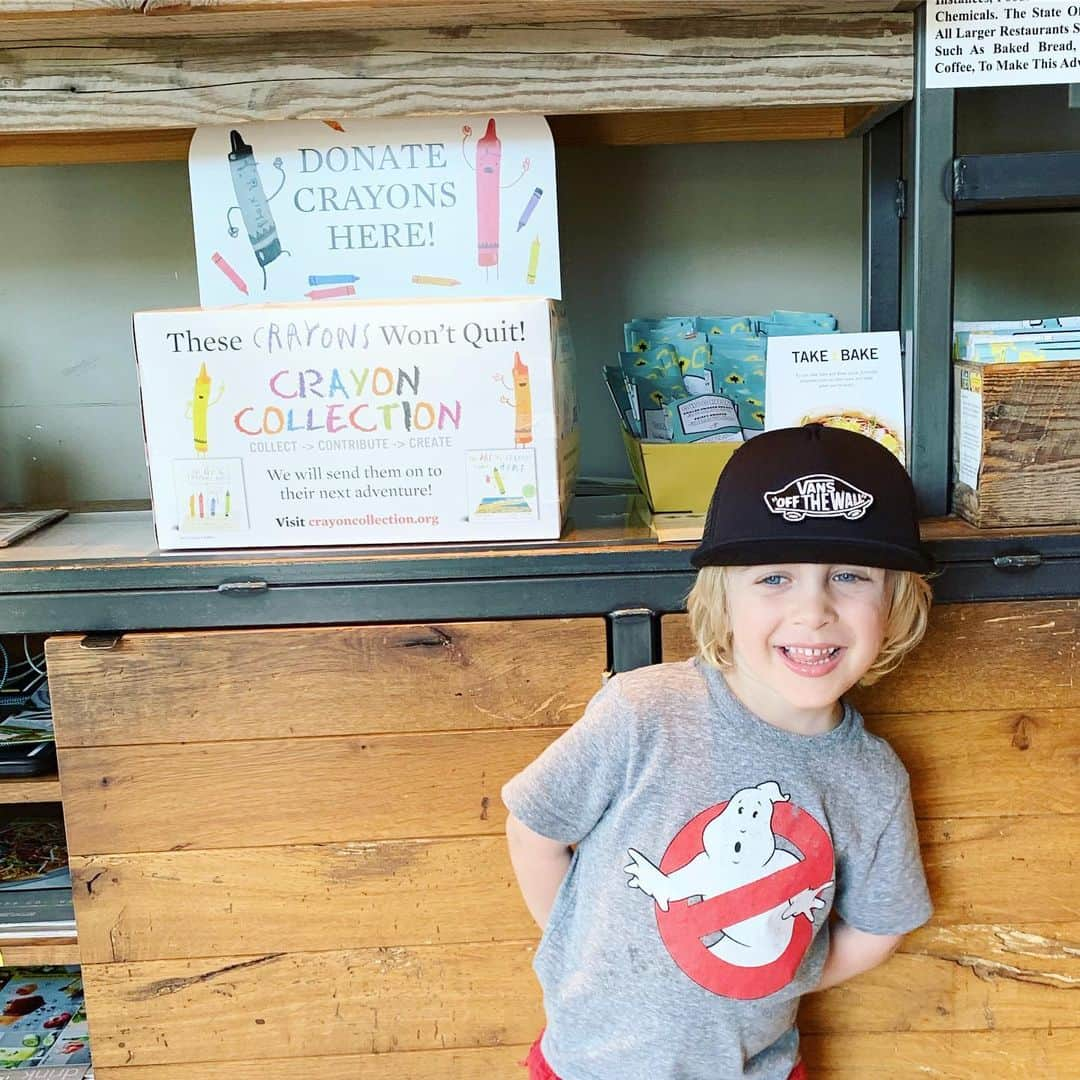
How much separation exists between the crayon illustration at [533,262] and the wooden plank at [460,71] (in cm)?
16

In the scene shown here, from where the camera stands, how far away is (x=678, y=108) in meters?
1.22

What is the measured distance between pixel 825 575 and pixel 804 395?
293mm

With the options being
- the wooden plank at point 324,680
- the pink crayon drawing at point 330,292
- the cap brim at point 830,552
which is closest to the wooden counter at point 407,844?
the wooden plank at point 324,680

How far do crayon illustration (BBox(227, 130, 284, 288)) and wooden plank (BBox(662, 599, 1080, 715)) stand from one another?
65cm

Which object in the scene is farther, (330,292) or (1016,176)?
(330,292)

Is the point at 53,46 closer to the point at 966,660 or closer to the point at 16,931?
the point at 16,931

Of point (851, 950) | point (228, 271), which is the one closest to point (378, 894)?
point (851, 950)

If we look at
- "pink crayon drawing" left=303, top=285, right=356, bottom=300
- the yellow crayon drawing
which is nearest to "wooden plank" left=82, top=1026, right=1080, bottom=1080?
the yellow crayon drawing

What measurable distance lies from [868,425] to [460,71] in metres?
0.61

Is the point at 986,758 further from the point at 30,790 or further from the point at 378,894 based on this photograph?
the point at 30,790

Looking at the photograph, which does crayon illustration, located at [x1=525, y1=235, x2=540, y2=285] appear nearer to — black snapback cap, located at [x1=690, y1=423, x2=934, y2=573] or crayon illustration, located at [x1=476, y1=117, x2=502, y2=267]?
crayon illustration, located at [x1=476, y1=117, x2=502, y2=267]

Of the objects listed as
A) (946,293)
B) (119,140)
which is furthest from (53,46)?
(946,293)

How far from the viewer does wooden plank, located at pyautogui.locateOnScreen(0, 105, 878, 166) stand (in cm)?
153

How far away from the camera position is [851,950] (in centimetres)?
124
